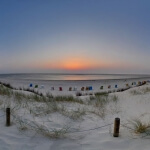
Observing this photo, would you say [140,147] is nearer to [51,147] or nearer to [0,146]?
[51,147]

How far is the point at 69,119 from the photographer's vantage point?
5254 mm

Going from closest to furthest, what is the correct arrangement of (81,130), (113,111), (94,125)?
(81,130), (94,125), (113,111)

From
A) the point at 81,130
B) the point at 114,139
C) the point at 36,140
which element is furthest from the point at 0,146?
the point at 114,139

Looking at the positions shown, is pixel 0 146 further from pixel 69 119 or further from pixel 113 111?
pixel 113 111

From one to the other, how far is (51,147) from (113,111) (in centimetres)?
373

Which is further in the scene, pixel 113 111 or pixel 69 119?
pixel 113 111

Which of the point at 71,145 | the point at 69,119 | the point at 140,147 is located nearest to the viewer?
the point at 140,147

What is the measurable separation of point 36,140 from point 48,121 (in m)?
1.28

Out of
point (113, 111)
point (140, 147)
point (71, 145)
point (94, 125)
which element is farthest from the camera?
point (113, 111)

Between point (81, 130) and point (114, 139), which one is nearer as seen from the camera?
point (114, 139)

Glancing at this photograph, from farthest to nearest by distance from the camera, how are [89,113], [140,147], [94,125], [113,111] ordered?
[113,111]
[89,113]
[94,125]
[140,147]

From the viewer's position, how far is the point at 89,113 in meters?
5.98

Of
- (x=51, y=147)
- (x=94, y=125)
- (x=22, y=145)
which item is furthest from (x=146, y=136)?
(x=22, y=145)

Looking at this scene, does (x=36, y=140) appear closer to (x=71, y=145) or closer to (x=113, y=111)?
(x=71, y=145)
